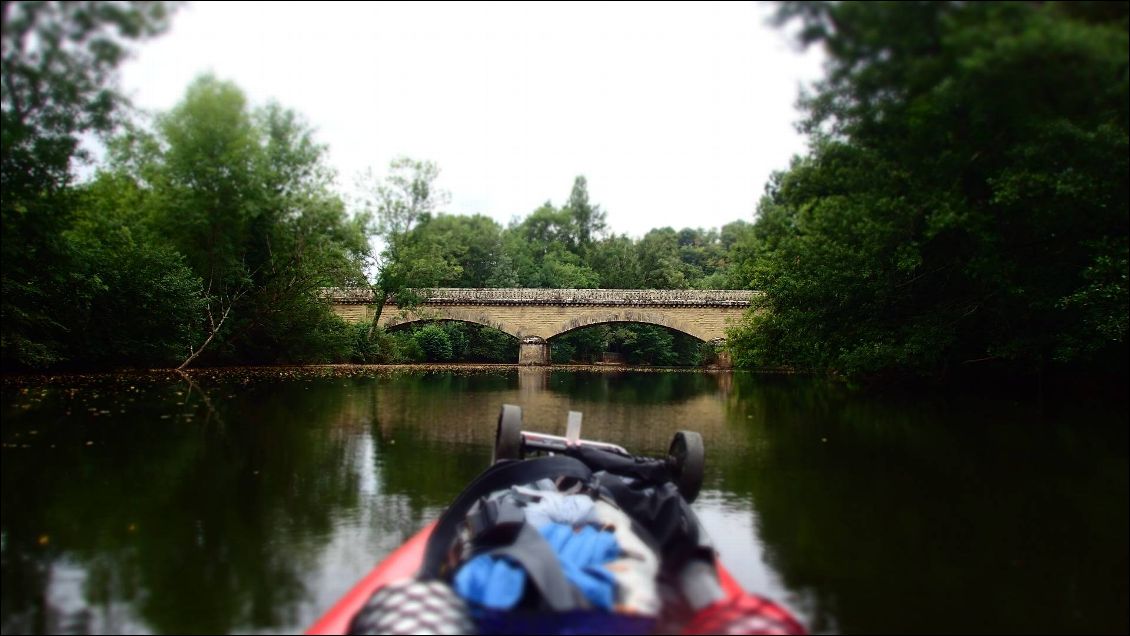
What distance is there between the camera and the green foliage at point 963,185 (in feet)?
10.6

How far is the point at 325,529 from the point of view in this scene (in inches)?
169

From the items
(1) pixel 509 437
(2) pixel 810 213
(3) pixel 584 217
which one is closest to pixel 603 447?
(1) pixel 509 437

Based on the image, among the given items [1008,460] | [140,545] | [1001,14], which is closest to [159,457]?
[140,545]

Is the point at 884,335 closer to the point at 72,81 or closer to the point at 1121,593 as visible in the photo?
the point at 1121,593

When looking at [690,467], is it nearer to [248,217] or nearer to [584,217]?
[248,217]

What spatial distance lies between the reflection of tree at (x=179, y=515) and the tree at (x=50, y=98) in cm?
188

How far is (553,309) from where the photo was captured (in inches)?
1162

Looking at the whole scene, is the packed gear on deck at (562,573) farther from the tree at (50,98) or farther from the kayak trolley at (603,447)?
the tree at (50,98)

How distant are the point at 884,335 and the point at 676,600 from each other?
8718mm

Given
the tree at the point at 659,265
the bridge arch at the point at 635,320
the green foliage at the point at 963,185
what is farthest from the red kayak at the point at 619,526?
the tree at the point at 659,265

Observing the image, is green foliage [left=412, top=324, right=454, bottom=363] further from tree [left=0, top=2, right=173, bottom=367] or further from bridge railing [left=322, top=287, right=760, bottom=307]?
tree [left=0, top=2, right=173, bottom=367]

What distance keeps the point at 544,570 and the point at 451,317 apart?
91.2 feet

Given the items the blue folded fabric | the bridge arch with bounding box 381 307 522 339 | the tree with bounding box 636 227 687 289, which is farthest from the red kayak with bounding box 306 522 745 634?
the tree with bounding box 636 227 687 289

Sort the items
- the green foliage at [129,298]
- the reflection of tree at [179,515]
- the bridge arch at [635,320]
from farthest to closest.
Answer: the bridge arch at [635,320]
the green foliage at [129,298]
the reflection of tree at [179,515]
